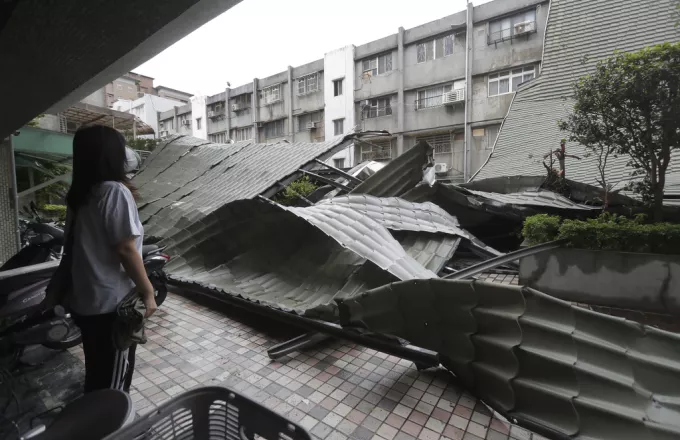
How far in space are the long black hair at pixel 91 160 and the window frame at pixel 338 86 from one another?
23.3 metres

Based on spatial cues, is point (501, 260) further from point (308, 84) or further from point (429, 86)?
point (308, 84)

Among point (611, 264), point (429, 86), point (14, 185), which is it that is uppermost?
point (429, 86)

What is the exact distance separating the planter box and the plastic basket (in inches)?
251

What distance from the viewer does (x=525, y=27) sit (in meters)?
17.0

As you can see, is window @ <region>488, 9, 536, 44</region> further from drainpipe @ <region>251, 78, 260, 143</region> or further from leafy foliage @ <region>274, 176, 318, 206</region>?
drainpipe @ <region>251, 78, 260, 143</region>

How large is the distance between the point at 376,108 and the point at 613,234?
1887 centimetres

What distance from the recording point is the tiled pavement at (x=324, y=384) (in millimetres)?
2631

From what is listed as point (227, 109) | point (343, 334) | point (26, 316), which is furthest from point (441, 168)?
point (227, 109)

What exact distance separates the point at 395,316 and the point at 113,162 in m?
2.64

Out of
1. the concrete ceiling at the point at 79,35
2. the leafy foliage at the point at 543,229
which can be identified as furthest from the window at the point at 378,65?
the concrete ceiling at the point at 79,35

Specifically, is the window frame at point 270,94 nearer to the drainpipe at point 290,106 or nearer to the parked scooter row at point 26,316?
the drainpipe at point 290,106

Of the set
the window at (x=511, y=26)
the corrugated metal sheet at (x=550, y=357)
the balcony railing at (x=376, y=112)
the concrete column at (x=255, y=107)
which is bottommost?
the corrugated metal sheet at (x=550, y=357)

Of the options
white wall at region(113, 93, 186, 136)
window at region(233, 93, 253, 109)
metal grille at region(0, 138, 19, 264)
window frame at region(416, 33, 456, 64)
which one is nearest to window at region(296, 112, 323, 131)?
window at region(233, 93, 253, 109)

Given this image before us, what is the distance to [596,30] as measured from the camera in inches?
472
